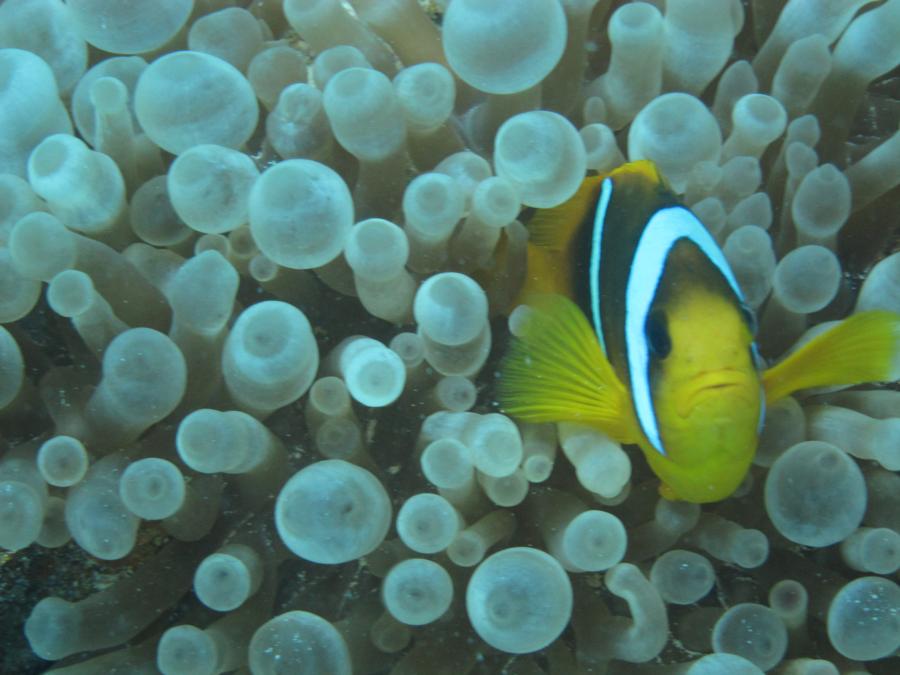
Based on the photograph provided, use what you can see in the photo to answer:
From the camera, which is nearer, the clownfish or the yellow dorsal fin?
the clownfish

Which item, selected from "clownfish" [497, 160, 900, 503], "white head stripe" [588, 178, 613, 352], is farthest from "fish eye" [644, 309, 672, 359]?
"white head stripe" [588, 178, 613, 352]

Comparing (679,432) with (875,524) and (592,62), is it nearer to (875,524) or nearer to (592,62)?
(875,524)

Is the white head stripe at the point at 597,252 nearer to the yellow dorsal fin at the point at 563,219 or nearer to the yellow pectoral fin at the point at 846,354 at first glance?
the yellow dorsal fin at the point at 563,219

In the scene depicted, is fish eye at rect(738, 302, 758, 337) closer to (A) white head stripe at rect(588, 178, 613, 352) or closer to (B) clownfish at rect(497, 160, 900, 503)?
(B) clownfish at rect(497, 160, 900, 503)

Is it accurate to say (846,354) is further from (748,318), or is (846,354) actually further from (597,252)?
(597,252)

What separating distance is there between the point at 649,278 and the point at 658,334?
0.07 metres

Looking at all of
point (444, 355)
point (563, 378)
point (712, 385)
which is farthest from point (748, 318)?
point (444, 355)

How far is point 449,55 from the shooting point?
33.8 inches

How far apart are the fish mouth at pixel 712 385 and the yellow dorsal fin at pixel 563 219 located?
0.27 metres

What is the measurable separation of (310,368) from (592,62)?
71cm

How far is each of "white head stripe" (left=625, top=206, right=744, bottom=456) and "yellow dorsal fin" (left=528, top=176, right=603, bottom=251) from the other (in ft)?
0.36

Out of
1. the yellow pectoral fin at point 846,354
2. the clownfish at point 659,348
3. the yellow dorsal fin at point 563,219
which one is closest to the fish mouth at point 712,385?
the clownfish at point 659,348

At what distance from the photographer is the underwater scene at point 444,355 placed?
2.60 ft

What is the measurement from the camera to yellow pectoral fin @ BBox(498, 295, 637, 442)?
0.85 metres
